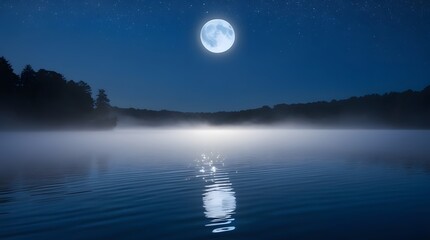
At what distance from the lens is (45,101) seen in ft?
540

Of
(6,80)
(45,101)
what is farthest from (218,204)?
(45,101)

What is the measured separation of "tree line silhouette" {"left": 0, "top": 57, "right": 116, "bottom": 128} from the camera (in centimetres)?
14550

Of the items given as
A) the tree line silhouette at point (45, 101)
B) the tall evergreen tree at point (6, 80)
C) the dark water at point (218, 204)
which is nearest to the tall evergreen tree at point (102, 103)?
the tree line silhouette at point (45, 101)

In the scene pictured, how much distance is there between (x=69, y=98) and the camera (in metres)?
176

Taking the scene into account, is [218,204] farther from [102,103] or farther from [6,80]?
[102,103]

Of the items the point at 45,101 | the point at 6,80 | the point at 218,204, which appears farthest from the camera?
the point at 45,101

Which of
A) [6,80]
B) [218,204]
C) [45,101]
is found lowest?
[218,204]

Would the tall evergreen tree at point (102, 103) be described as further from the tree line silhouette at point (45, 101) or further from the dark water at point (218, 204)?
the dark water at point (218, 204)

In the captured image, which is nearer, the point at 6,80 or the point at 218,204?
the point at 218,204

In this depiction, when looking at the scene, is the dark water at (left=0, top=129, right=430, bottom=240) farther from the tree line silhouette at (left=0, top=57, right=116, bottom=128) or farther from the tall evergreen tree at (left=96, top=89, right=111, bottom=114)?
the tall evergreen tree at (left=96, top=89, right=111, bottom=114)

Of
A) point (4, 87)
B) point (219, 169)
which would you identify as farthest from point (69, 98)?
point (219, 169)

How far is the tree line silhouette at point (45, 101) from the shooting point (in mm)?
145500

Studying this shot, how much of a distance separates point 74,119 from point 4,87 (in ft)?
148

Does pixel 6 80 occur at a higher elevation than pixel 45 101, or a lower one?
higher
